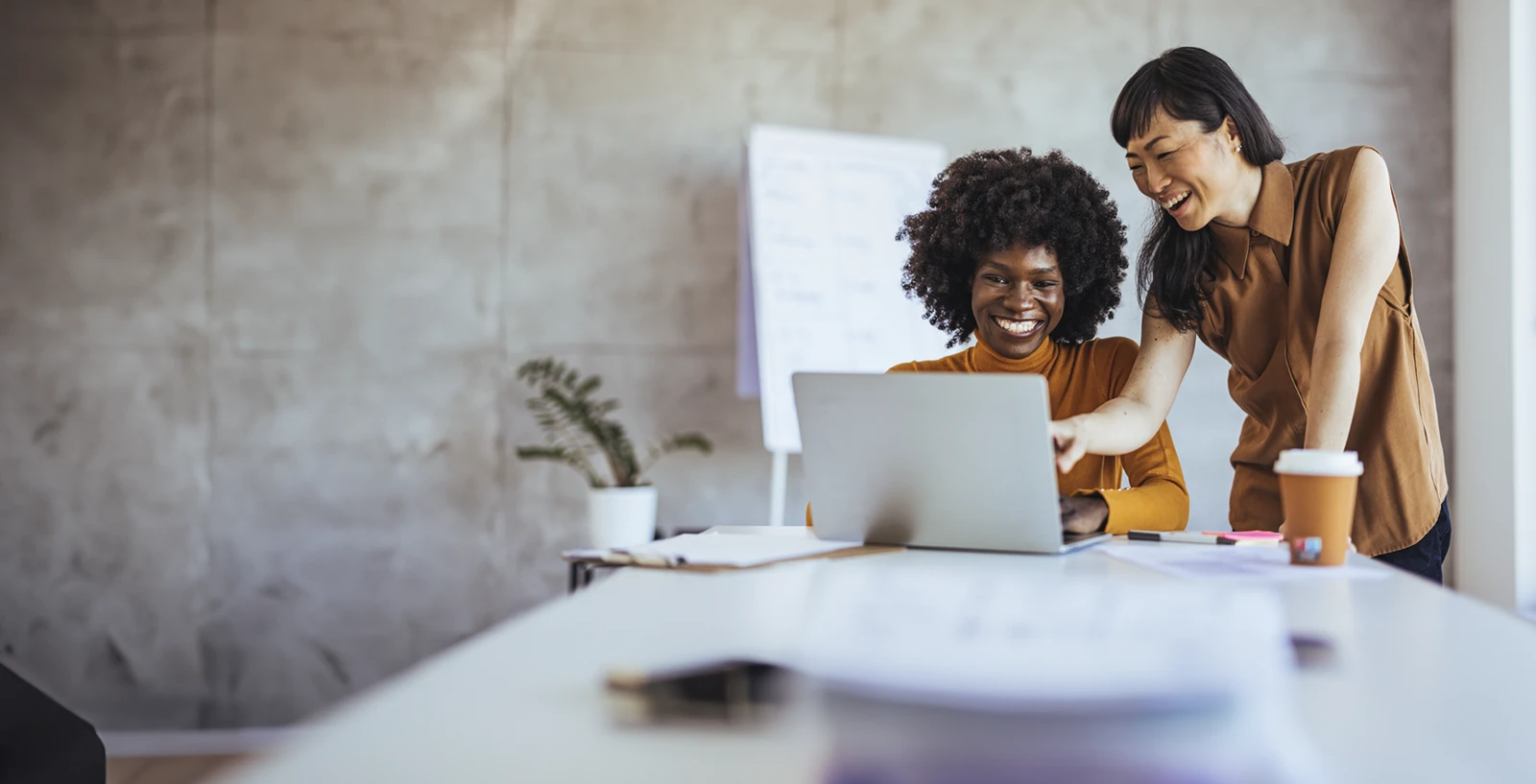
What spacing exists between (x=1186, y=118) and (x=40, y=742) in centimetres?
153

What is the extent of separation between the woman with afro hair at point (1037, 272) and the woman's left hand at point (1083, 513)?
430mm

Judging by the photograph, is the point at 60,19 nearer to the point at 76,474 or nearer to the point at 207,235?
the point at 207,235

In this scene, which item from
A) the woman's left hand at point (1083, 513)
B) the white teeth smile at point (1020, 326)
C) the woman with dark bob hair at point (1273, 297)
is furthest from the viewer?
the white teeth smile at point (1020, 326)

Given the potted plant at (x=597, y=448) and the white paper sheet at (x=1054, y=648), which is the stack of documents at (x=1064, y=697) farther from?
the potted plant at (x=597, y=448)

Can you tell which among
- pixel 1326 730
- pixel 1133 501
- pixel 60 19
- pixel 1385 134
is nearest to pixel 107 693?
pixel 60 19

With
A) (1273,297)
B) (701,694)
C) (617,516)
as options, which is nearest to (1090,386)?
(1273,297)

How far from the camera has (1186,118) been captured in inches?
56.5

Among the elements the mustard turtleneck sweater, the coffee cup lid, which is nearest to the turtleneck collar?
the mustard turtleneck sweater

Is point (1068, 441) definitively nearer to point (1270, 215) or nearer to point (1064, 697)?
point (1270, 215)

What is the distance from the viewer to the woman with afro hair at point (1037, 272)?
1.78 m

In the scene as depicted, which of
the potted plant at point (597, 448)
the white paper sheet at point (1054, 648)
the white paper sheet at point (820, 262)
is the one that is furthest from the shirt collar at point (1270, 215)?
the potted plant at point (597, 448)

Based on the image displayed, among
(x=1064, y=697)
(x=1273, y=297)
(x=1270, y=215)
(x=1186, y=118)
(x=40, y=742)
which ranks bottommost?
(x=40, y=742)

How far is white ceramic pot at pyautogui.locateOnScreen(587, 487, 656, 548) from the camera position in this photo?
2.68m

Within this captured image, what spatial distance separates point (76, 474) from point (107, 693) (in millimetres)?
630
